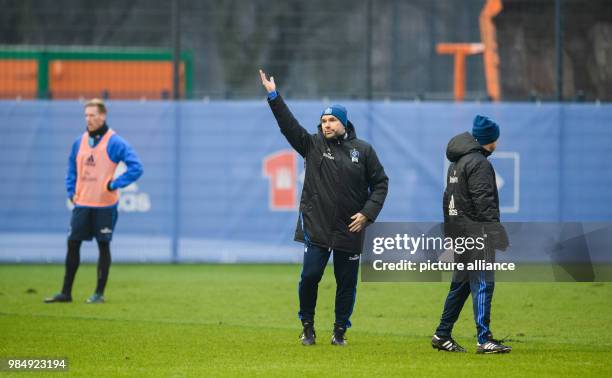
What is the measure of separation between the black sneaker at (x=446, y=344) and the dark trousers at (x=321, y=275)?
0.78 metres

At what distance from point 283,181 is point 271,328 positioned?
23.0ft

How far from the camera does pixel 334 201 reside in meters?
10.2

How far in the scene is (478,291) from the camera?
9734 mm

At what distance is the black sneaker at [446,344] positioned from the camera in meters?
9.93

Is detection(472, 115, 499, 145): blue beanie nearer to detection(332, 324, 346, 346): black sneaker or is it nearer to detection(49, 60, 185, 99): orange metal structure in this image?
detection(332, 324, 346, 346): black sneaker

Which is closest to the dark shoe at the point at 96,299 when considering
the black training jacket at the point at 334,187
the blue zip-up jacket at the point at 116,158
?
the blue zip-up jacket at the point at 116,158

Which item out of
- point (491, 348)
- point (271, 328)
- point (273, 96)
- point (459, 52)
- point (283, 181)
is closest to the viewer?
point (491, 348)

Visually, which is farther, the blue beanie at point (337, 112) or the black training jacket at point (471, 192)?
the blue beanie at point (337, 112)

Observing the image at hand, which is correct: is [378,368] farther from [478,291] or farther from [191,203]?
[191,203]

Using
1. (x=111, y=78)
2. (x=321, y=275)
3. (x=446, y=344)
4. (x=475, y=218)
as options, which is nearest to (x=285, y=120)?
(x=321, y=275)

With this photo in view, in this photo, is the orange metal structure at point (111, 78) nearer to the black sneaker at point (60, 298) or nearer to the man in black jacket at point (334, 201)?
the black sneaker at point (60, 298)

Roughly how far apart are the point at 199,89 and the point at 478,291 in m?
11.1

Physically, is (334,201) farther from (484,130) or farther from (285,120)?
(484,130)

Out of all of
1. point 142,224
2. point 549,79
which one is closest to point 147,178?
point 142,224
